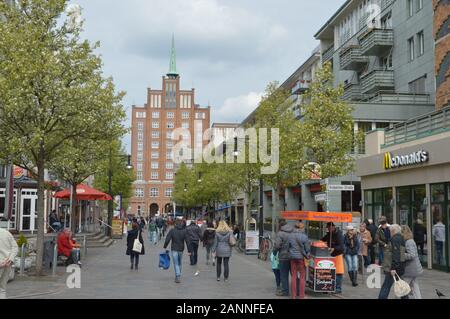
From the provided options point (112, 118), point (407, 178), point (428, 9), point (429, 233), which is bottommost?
point (429, 233)

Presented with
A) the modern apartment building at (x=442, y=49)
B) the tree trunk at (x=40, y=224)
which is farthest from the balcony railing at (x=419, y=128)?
the tree trunk at (x=40, y=224)

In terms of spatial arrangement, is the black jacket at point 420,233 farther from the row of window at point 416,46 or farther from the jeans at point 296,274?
the row of window at point 416,46

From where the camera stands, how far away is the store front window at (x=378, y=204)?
74.7ft

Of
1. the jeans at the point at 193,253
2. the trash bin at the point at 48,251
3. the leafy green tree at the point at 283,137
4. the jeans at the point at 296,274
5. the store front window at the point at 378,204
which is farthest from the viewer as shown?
the leafy green tree at the point at 283,137

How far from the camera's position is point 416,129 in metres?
20.7

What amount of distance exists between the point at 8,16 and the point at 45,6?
1253mm

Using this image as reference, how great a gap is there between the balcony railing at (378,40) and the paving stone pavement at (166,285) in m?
20.5

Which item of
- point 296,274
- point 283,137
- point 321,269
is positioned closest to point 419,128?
point 283,137

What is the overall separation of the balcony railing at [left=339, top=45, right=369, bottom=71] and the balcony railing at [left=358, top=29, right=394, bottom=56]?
1.09m
